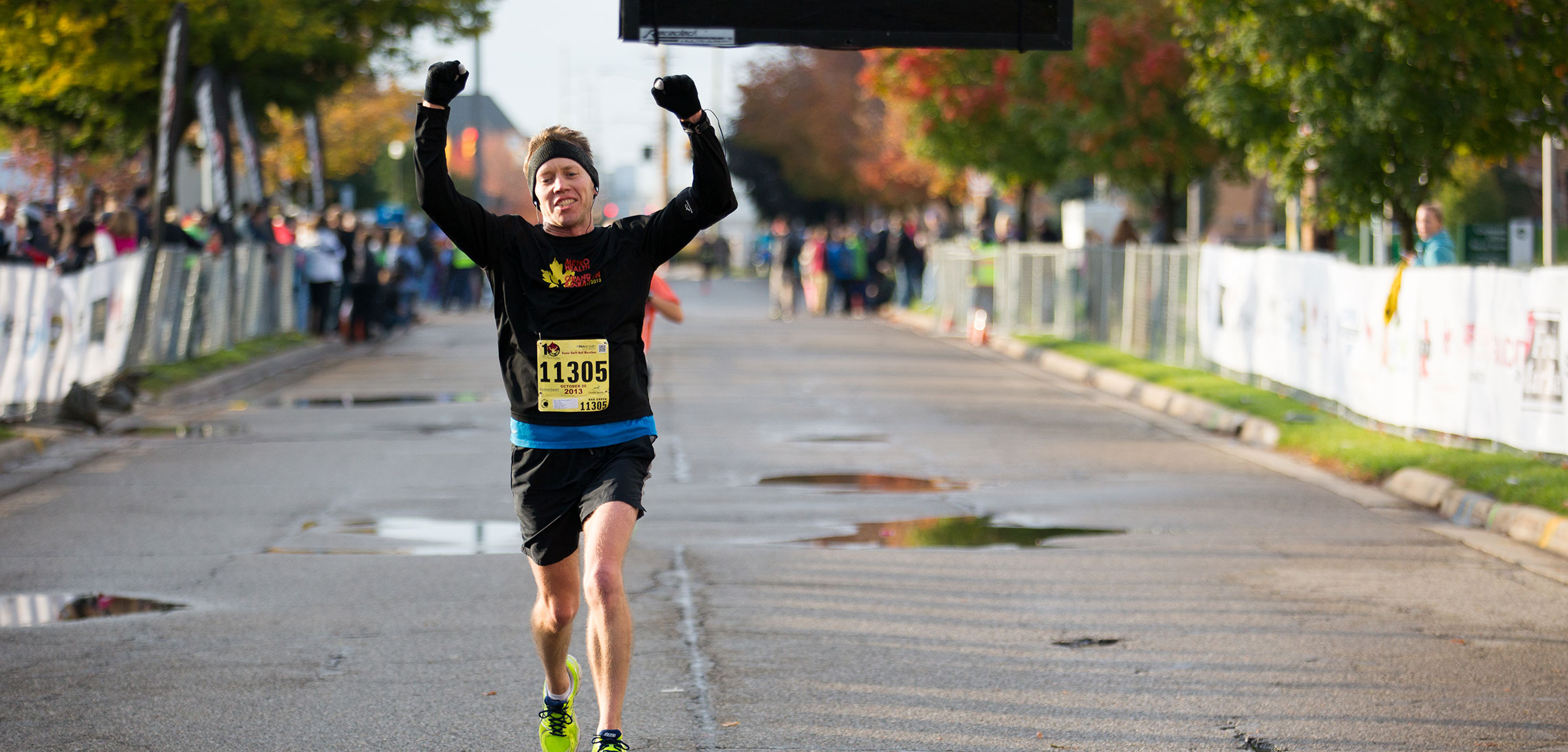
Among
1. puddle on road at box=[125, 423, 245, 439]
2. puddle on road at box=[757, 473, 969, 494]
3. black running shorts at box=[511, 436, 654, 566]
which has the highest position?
black running shorts at box=[511, 436, 654, 566]

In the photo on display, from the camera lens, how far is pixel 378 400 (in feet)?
59.7

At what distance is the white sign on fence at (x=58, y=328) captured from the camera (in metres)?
14.0

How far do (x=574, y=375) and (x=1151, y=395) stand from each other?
45.2 ft

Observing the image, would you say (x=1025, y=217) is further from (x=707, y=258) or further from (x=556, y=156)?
(x=556, y=156)

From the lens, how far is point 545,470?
5293mm

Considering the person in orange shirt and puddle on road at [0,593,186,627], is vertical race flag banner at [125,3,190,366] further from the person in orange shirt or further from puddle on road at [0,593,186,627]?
puddle on road at [0,593,186,627]

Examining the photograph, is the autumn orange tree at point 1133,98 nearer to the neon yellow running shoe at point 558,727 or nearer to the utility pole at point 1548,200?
the utility pole at point 1548,200

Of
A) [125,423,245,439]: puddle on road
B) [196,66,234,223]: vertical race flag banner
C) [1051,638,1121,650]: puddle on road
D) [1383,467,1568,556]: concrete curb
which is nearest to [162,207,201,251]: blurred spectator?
[196,66,234,223]: vertical race flag banner

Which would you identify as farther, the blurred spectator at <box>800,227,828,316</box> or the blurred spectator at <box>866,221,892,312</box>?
the blurred spectator at <box>866,221,892,312</box>

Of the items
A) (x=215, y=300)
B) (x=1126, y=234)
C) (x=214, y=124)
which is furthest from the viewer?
(x=1126, y=234)

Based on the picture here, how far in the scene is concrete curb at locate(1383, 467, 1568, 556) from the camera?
381 inches

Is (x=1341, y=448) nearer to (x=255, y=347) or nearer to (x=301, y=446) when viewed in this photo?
(x=301, y=446)

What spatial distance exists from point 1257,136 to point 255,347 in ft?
41.9

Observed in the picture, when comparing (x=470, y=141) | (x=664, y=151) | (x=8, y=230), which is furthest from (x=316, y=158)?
(x=664, y=151)
